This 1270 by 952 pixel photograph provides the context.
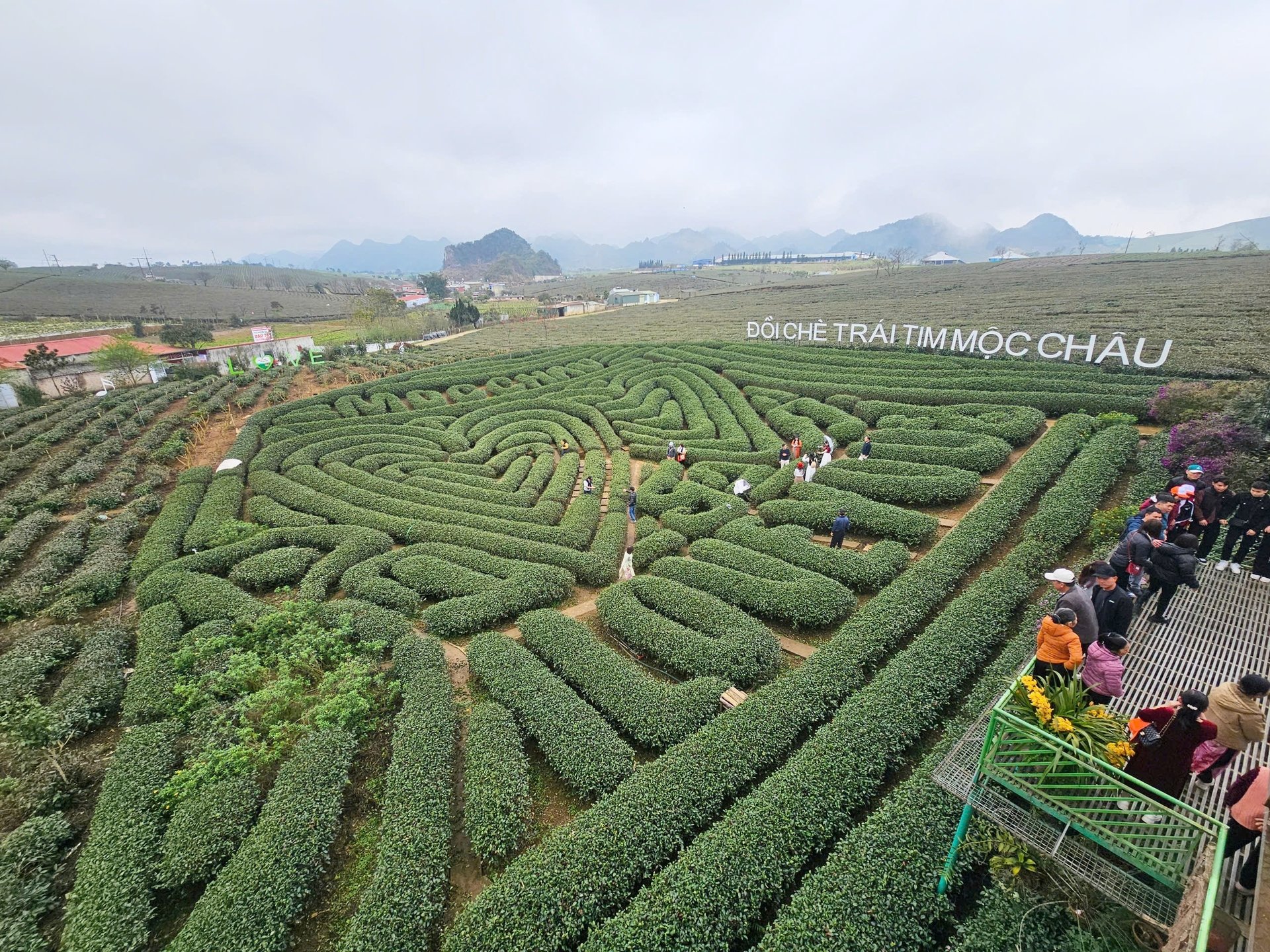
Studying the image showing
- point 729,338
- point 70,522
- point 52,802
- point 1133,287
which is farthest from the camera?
point 729,338

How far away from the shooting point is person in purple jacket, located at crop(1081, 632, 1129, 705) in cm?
730

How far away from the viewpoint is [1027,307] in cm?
4878

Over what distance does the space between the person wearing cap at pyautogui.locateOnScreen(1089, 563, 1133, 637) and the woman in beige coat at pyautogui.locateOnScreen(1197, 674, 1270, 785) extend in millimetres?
2196

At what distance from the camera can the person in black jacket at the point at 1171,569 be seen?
9.32 metres

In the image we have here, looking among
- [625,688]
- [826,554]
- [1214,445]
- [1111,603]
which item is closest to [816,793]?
[625,688]

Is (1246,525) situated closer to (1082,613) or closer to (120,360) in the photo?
(1082,613)

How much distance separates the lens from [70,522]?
20250mm

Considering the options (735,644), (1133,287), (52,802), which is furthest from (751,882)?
(1133,287)

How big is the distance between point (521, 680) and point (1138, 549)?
1302 centimetres

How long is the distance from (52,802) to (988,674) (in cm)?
1854

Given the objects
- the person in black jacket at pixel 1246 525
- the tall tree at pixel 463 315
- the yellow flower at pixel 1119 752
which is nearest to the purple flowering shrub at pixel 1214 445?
the person in black jacket at pixel 1246 525

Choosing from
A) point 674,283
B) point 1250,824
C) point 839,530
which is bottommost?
point 839,530

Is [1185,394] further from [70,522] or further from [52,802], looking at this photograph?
[70,522]

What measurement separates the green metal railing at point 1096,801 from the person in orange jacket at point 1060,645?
1.57 meters
